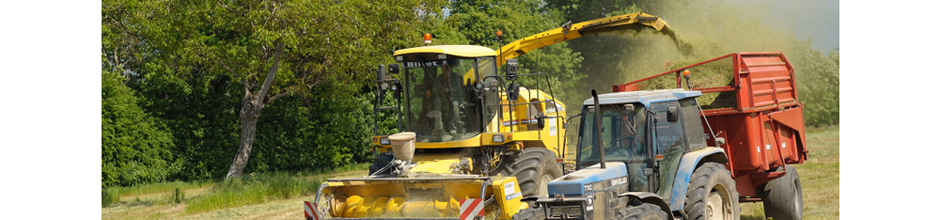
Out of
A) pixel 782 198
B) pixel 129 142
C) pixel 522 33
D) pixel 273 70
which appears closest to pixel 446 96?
pixel 782 198

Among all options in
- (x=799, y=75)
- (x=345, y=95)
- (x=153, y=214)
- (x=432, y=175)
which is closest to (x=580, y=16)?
(x=799, y=75)

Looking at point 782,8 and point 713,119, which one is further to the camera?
point 782,8

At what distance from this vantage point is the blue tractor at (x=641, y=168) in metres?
7.92

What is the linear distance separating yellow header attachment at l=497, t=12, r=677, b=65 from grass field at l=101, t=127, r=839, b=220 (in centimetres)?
314

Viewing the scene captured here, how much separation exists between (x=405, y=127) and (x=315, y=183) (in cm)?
677

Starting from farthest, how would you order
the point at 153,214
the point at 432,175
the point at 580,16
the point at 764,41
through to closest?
the point at 580,16
the point at 764,41
the point at 153,214
the point at 432,175

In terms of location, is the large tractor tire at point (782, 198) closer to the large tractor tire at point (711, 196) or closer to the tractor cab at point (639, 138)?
the large tractor tire at point (711, 196)

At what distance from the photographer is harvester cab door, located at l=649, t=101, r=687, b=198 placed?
8609 mm

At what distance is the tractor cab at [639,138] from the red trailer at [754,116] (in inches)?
51.0

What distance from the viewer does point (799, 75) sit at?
99.1ft

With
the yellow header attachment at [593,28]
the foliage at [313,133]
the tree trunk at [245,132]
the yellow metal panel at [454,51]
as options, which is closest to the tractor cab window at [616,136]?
the yellow metal panel at [454,51]

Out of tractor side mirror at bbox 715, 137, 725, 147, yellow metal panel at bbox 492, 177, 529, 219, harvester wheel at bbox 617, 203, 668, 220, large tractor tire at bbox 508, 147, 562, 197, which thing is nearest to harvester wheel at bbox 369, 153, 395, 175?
large tractor tire at bbox 508, 147, 562, 197

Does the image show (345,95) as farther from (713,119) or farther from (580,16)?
(580,16)

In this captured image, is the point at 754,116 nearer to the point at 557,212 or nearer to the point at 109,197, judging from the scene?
the point at 557,212
